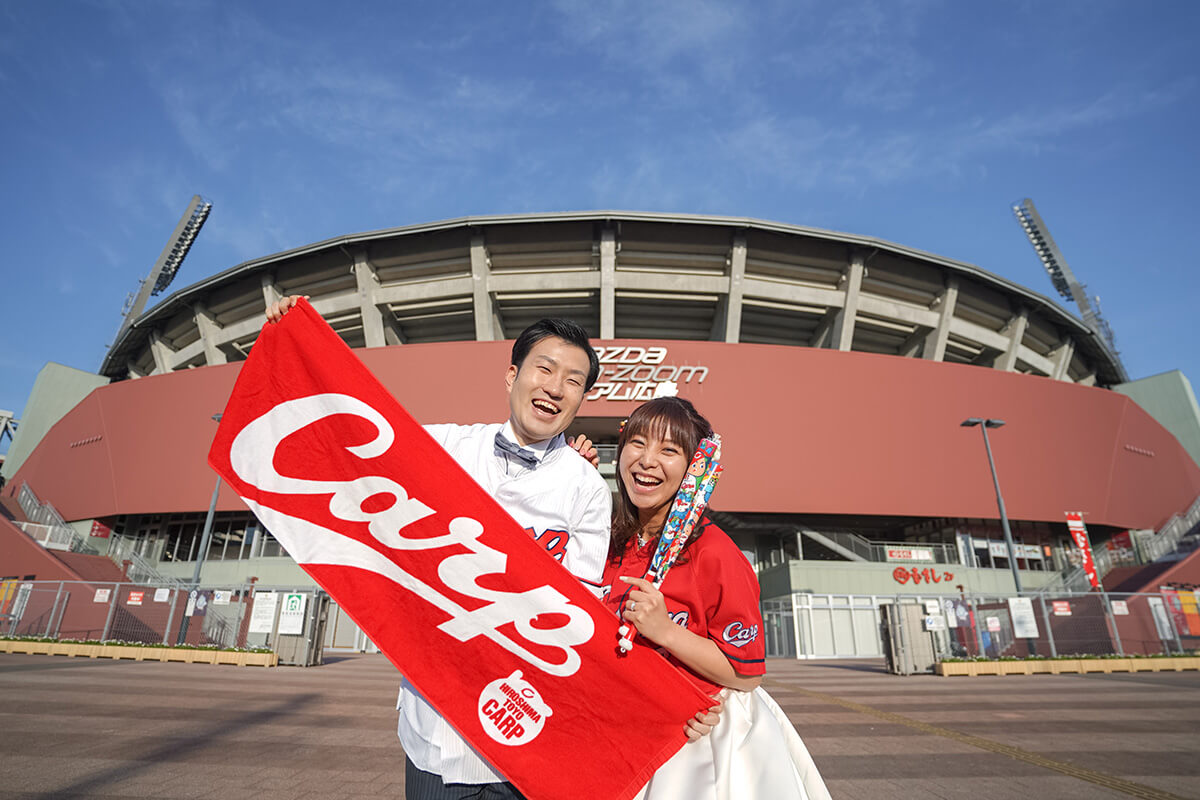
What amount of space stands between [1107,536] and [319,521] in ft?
136

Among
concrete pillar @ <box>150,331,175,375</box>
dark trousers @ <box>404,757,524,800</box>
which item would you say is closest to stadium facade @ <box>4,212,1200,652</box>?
concrete pillar @ <box>150,331,175,375</box>

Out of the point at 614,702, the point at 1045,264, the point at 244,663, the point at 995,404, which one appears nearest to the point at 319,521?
the point at 614,702

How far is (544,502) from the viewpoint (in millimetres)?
1923

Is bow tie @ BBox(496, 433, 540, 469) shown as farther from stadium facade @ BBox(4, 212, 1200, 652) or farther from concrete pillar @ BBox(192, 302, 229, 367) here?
concrete pillar @ BBox(192, 302, 229, 367)

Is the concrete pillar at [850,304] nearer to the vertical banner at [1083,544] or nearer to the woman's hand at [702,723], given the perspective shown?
the vertical banner at [1083,544]

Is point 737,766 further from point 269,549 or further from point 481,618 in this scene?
point 269,549

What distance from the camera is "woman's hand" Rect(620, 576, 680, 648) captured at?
70.7 inches

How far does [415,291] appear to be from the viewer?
2905cm

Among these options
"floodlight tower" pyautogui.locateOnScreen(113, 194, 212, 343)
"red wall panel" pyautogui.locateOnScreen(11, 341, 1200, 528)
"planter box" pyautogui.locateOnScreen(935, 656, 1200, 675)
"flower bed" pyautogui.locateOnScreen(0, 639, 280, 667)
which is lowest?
"planter box" pyautogui.locateOnScreen(935, 656, 1200, 675)

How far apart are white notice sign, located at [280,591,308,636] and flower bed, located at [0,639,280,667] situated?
0.70 m

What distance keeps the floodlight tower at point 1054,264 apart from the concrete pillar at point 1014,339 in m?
38.2

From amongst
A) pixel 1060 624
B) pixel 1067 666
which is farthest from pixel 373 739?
pixel 1060 624

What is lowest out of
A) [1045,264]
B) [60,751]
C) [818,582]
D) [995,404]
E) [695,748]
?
[60,751]

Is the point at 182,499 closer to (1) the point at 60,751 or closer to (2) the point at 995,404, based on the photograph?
(1) the point at 60,751
